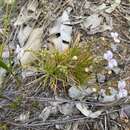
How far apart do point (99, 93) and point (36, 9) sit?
2.16ft

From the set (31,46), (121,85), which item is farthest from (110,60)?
(31,46)

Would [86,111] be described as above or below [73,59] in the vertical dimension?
below

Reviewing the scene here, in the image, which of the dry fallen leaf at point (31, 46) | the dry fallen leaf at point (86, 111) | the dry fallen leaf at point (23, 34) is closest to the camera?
the dry fallen leaf at point (86, 111)

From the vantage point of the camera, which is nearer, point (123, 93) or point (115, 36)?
point (123, 93)

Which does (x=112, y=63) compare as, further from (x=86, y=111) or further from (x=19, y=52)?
(x=19, y=52)

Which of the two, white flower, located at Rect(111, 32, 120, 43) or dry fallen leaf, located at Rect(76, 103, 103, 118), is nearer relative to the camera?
dry fallen leaf, located at Rect(76, 103, 103, 118)

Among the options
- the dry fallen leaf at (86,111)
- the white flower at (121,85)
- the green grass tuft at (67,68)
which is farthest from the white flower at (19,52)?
the white flower at (121,85)

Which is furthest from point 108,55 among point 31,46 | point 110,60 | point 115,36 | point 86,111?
point 31,46

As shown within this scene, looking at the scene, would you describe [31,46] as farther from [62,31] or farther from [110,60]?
[110,60]

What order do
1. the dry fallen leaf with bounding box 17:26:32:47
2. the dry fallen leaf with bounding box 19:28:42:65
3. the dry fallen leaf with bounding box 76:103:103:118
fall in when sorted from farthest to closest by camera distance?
the dry fallen leaf with bounding box 17:26:32:47 → the dry fallen leaf with bounding box 19:28:42:65 → the dry fallen leaf with bounding box 76:103:103:118

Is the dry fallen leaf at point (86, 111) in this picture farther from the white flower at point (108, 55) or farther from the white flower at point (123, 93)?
the white flower at point (108, 55)

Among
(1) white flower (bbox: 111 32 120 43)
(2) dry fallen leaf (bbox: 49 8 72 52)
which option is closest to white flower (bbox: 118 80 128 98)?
(1) white flower (bbox: 111 32 120 43)

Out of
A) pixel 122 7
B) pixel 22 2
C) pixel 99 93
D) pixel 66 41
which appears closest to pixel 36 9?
pixel 22 2

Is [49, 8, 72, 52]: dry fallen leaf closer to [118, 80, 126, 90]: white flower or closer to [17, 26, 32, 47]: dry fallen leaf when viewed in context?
[17, 26, 32, 47]: dry fallen leaf
